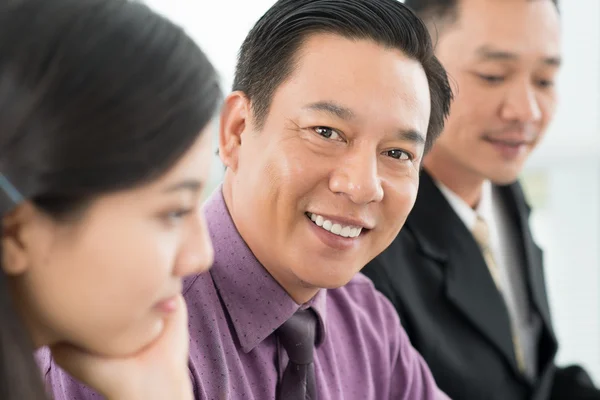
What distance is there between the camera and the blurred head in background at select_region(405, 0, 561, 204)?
76.3 inches

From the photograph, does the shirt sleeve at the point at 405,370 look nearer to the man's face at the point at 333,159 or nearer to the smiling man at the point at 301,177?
the smiling man at the point at 301,177

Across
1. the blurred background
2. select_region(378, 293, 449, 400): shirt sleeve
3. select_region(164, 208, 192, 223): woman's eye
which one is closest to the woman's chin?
select_region(164, 208, 192, 223): woman's eye

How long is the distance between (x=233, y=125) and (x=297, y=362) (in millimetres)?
391

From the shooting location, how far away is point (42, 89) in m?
0.84

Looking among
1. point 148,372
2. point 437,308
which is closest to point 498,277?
point 437,308

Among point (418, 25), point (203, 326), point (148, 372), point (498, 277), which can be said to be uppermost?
point (418, 25)

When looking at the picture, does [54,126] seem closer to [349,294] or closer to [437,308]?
[349,294]

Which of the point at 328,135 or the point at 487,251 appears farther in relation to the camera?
the point at 487,251

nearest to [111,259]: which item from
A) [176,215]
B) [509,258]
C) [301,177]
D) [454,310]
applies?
[176,215]

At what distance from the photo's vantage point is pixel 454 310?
74.4 inches

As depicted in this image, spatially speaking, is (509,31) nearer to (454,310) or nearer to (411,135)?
(454,310)

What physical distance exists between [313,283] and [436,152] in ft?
2.71

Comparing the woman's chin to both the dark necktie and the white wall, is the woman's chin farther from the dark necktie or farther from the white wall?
the white wall

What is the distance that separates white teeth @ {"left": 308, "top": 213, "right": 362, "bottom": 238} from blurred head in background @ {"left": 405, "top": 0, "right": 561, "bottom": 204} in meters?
0.74
